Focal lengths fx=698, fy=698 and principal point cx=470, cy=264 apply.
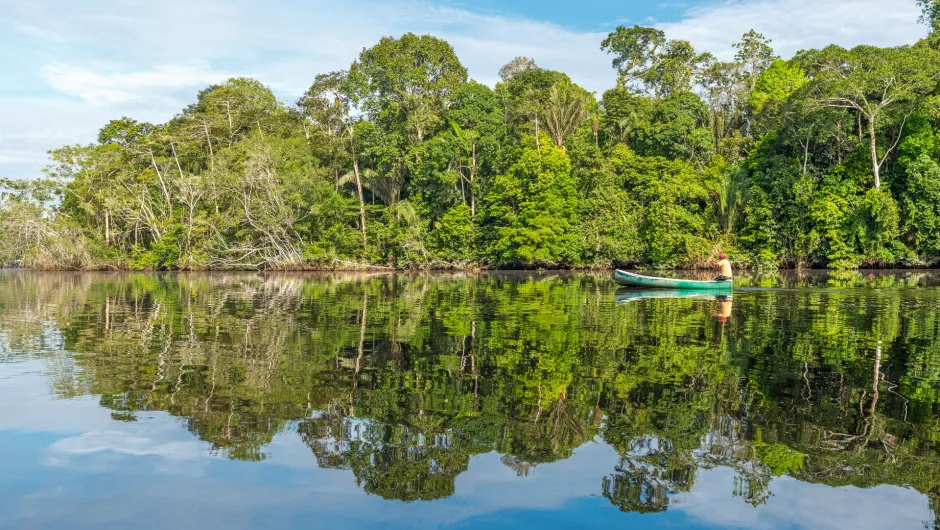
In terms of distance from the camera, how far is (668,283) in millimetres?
27938

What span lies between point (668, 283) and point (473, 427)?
21.3m

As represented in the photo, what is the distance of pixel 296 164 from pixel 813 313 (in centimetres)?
4122

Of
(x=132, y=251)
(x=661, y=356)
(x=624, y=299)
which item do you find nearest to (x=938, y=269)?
(x=624, y=299)

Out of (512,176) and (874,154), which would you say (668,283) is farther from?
(512,176)

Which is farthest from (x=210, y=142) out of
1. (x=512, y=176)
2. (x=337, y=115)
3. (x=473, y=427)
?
(x=473, y=427)

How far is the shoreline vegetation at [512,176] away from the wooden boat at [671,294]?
59.6ft

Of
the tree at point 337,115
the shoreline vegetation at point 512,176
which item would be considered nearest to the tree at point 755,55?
the shoreline vegetation at point 512,176

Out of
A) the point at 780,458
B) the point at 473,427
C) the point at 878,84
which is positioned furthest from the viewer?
the point at 878,84

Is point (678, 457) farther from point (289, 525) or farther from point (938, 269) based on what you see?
point (938, 269)

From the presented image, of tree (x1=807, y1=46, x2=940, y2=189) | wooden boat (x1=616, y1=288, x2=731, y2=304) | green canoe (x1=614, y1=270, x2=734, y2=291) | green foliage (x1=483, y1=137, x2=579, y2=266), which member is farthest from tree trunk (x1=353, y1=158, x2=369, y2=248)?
tree (x1=807, y1=46, x2=940, y2=189)

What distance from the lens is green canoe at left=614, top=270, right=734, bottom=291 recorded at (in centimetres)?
2639

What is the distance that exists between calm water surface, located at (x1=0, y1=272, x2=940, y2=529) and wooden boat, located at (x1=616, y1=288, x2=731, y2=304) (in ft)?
28.5

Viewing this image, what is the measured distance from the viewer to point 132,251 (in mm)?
57031

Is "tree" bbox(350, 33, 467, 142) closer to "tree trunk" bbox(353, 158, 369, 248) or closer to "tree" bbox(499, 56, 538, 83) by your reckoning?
"tree trunk" bbox(353, 158, 369, 248)
